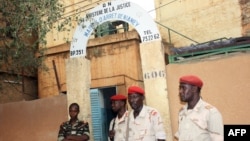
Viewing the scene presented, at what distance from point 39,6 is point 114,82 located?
3.48 meters

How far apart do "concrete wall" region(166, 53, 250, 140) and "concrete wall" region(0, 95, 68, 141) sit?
2655 mm

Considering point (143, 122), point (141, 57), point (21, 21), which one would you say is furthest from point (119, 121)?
point (21, 21)

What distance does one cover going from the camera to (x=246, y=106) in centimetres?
592

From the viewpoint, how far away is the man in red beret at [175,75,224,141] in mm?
3207

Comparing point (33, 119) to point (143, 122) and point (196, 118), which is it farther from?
point (196, 118)

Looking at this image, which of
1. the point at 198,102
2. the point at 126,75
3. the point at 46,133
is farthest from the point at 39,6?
the point at 198,102

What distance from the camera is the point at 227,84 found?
6.09 meters

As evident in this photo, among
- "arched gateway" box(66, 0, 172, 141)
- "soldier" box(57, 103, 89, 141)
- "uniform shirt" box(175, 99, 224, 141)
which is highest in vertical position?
"arched gateway" box(66, 0, 172, 141)

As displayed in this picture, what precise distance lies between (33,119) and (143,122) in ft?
14.1

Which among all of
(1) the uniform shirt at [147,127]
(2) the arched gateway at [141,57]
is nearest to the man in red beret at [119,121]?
(1) the uniform shirt at [147,127]

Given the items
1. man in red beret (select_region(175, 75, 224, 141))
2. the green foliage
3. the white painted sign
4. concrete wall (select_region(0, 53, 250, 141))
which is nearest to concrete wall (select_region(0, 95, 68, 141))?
concrete wall (select_region(0, 53, 250, 141))

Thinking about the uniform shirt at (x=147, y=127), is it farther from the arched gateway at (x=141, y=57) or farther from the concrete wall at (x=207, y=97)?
the concrete wall at (x=207, y=97)

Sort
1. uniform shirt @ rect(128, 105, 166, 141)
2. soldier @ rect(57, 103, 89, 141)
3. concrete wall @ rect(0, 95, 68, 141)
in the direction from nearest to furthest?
uniform shirt @ rect(128, 105, 166, 141) → soldier @ rect(57, 103, 89, 141) → concrete wall @ rect(0, 95, 68, 141)

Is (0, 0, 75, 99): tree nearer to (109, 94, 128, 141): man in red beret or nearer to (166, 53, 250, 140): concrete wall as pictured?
(109, 94, 128, 141): man in red beret
